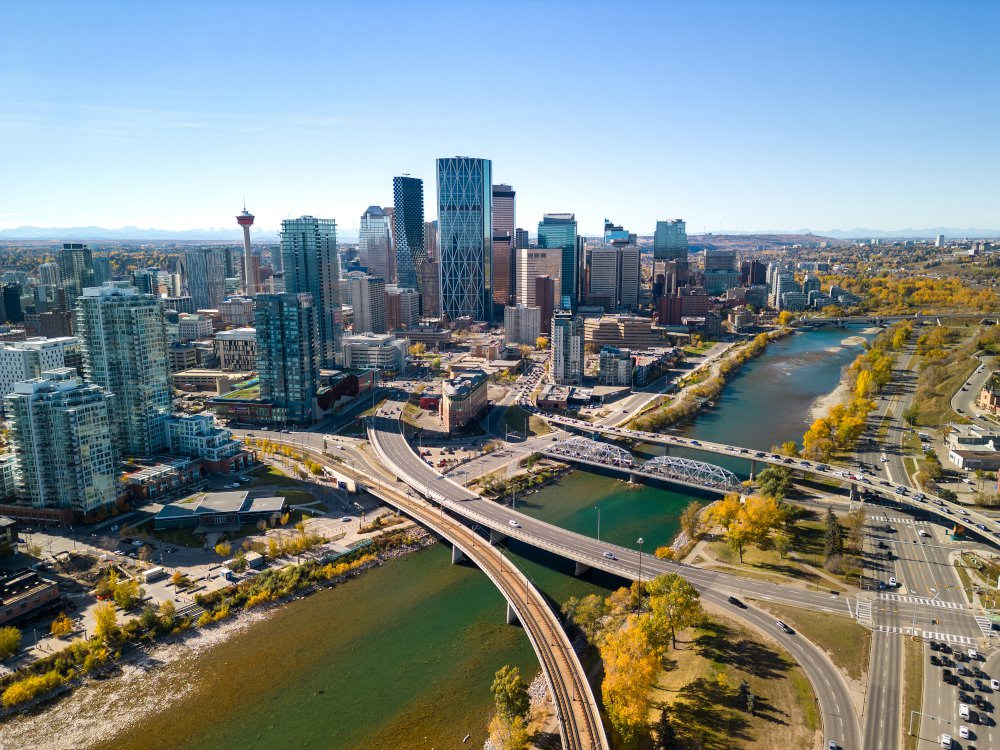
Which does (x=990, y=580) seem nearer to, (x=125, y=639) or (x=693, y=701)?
(x=693, y=701)

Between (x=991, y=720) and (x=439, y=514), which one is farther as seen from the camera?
(x=439, y=514)

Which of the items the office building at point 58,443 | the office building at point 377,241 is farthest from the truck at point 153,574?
the office building at point 377,241

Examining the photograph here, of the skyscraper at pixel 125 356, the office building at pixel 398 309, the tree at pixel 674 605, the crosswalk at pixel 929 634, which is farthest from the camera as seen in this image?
the office building at pixel 398 309

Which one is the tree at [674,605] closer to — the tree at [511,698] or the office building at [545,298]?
the tree at [511,698]

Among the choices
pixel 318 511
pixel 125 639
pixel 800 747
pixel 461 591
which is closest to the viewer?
pixel 800 747

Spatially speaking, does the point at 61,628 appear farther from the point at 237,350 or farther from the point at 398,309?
the point at 398,309

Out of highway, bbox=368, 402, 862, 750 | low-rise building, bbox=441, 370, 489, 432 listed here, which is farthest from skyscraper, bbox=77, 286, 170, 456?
low-rise building, bbox=441, 370, 489, 432

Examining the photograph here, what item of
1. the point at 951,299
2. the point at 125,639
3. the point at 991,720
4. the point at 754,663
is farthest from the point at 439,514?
the point at 951,299
